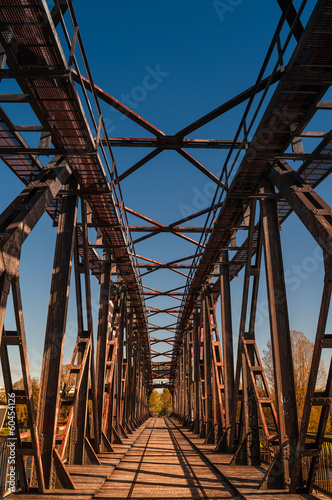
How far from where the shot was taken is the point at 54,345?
7262mm

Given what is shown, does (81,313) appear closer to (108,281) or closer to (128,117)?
(108,281)

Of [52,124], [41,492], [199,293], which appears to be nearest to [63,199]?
[52,124]

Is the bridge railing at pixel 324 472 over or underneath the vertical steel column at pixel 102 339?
underneath

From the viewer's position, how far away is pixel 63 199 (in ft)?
28.3

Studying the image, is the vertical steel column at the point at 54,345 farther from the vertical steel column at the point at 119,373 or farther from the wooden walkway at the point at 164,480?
the vertical steel column at the point at 119,373

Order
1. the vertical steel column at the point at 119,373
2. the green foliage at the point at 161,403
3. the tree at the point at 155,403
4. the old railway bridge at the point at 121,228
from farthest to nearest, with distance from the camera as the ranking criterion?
1. the tree at the point at 155,403
2. the green foliage at the point at 161,403
3. the vertical steel column at the point at 119,373
4. the old railway bridge at the point at 121,228

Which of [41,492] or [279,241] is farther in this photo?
[279,241]

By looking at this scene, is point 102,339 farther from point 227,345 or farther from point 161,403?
point 161,403

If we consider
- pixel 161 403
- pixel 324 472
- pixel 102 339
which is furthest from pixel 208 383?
pixel 161 403

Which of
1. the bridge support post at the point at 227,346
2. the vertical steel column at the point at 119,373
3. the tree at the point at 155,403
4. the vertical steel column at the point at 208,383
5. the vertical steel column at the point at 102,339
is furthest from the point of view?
the tree at the point at 155,403

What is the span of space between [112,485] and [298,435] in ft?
11.7

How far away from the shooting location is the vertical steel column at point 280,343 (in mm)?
6859

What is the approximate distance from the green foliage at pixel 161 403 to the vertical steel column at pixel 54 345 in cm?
9431

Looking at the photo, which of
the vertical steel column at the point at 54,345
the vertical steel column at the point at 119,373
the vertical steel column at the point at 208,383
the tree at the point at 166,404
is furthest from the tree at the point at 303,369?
the tree at the point at 166,404
